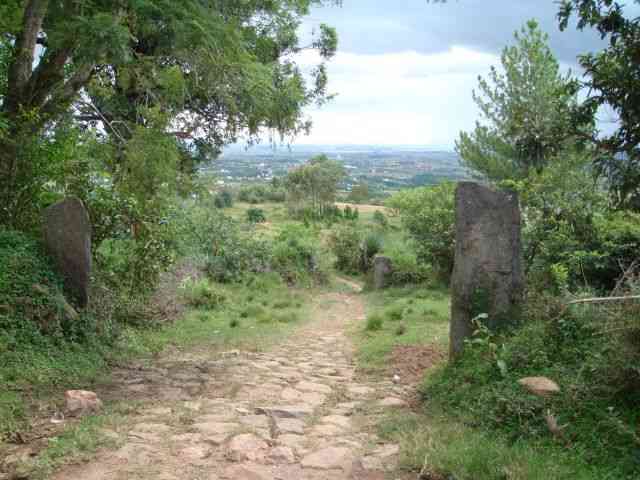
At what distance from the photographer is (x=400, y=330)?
356 inches

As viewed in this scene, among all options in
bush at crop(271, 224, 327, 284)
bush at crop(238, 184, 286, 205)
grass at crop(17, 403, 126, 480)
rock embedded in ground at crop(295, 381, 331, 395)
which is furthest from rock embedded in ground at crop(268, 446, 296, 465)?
bush at crop(238, 184, 286, 205)

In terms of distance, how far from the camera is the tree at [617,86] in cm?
536

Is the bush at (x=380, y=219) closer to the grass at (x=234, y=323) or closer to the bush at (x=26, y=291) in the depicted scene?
the grass at (x=234, y=323)

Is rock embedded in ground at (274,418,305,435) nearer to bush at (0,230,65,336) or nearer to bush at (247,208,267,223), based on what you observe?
bush at (0,230,65,336)

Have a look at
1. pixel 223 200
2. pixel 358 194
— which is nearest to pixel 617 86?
pixel 223 200

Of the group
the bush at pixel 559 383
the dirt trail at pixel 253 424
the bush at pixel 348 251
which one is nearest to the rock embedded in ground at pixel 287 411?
the dirt trail at pixel 253 424

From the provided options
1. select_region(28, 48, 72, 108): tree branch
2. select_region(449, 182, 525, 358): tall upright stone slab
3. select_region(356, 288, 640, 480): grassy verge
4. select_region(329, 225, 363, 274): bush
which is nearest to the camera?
select_region(356, 288, 640, 480): grassy verge

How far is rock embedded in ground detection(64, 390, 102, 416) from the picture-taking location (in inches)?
201

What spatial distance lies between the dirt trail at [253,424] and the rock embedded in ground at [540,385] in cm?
125

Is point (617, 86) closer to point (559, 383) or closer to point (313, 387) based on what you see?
point (559, 383)

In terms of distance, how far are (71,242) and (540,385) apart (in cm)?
531

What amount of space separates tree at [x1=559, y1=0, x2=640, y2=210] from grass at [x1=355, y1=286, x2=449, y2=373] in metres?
3.31

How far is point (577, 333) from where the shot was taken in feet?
17.5

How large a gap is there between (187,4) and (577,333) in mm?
5411
